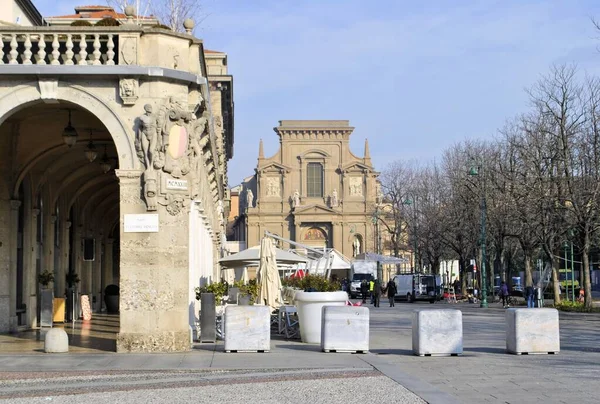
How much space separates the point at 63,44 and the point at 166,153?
2.78 metres

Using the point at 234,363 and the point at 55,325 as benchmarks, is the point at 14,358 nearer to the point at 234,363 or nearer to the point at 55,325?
the point at 234,363

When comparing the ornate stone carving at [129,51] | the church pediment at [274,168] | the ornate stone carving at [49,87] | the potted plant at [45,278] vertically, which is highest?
the church pediment at [274,168]

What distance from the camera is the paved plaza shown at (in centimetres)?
1195

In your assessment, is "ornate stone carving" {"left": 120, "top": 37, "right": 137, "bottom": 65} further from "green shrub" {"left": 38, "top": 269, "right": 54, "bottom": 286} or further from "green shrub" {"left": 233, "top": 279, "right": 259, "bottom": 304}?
"green shrub" {"left": 38, "top": 269, "right": 54, "bottom": 286}

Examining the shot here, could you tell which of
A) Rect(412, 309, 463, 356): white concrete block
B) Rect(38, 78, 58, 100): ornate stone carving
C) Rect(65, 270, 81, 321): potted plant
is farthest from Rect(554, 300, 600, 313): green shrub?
Rect(38, 78, 58, 100): ornate stone carving

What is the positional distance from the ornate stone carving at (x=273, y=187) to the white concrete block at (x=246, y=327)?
350 feet

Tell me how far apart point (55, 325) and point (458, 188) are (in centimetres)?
3838

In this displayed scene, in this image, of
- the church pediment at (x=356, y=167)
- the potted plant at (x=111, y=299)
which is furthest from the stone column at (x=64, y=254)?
the church pediment at (x=356, y=167)

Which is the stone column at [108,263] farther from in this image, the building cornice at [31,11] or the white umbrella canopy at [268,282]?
the white umbrella canopy at [268,282]

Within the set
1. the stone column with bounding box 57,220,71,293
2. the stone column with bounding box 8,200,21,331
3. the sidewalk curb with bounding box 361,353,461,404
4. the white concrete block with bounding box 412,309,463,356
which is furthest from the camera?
the stone column with bounding box 57,220,71,293

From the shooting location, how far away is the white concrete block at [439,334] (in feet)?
57.9

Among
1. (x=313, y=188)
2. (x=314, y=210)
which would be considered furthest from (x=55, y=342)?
(x=313, y=188)

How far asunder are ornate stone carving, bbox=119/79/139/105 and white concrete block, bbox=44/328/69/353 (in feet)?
14.1

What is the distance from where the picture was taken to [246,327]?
18109 mm
